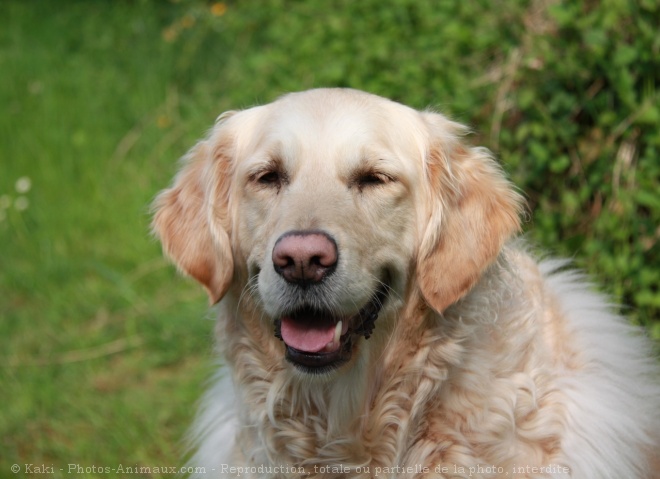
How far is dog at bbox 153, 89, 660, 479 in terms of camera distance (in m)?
2.90

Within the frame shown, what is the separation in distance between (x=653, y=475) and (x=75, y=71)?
6.78 meters

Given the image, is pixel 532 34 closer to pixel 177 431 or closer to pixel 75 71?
pixel 177 431

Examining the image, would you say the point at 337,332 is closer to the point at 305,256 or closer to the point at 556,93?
the point at 305,256

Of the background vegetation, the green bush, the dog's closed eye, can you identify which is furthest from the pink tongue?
the green bush

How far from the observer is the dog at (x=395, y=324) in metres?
2.90

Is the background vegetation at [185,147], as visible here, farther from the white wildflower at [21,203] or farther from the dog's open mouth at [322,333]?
the dog's open mouth at [322,333]

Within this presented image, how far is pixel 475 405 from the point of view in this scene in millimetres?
2939

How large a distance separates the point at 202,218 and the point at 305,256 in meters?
0.69

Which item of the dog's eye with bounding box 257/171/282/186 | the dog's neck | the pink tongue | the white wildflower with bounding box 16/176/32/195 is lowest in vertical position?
the white wildflower with bounding box 16/176/32/195

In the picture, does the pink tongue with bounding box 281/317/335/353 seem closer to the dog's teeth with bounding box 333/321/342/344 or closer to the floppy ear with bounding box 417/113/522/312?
the dog's teeth with bounding box 333/321/342/344

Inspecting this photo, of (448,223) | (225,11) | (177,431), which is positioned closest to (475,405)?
(448,223)

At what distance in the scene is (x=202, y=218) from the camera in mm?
3242

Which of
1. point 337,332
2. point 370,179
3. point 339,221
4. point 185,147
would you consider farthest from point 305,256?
point 185,147

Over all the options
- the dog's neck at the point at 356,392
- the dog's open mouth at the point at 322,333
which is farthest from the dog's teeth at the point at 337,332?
the dog's neck at the point at 356,392
